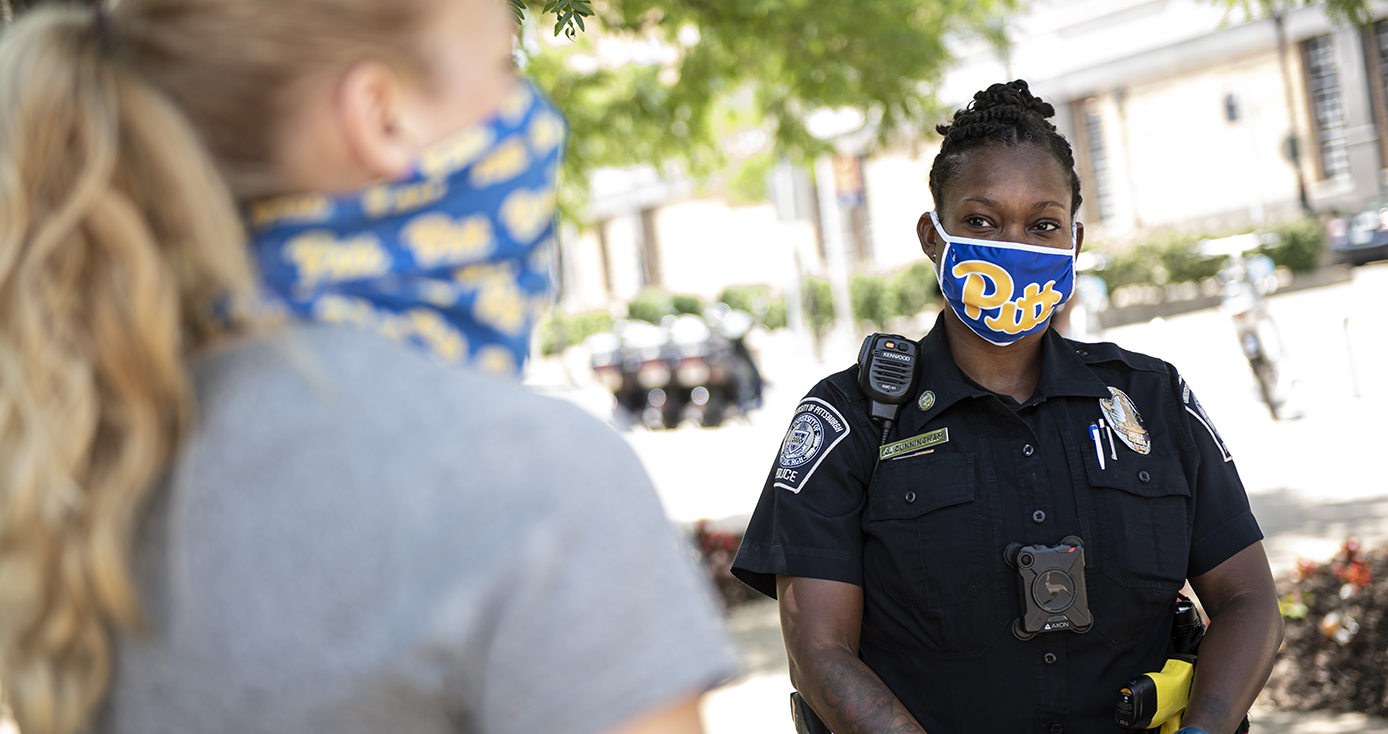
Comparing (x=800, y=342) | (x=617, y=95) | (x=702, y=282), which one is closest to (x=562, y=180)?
(x=617, y=95)

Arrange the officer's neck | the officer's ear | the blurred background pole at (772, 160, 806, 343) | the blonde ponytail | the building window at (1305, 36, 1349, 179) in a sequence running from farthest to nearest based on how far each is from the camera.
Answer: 1. the building window at (1305, 36, 1349, 179)
2. the blurred background pole at (772, 160, 806, 343)
3. the officer's ear
4. the officer's neck
5. the blonde ponytail

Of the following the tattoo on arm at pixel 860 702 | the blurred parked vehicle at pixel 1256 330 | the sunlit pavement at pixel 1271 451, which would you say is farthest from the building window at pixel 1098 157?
the tattoo on arm at pixel 860 702

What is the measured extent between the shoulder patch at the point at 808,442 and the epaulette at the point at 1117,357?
564 millimetres

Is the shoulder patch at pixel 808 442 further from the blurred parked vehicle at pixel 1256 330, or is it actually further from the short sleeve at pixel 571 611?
the blurred parked vehicle at pixel 1256 330

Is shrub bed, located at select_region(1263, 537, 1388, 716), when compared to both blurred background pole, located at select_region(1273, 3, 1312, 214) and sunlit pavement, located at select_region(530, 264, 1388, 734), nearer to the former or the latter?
sunlit pavement, located at select_region(530, 264, 1388, 734)

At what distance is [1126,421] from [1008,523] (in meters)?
0.33

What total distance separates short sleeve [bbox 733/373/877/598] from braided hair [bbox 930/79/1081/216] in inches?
22.1

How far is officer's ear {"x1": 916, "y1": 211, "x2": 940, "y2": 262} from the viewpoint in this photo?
2.54 m

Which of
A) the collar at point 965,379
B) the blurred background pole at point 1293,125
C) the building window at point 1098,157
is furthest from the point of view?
the building window at point 1098,157

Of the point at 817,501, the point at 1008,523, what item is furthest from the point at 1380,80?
the point at 817,501

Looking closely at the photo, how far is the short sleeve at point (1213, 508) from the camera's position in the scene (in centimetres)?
227

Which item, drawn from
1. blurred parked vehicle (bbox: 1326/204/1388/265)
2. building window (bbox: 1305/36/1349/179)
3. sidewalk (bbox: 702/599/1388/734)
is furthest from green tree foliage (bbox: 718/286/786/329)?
sidewalk (bbox: 702/599/1388/734)

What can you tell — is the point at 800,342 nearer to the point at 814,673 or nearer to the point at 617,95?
the point at 617,95

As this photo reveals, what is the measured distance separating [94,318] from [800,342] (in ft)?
70.5
